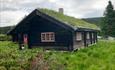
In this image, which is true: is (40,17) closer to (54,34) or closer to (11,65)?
(54,34)

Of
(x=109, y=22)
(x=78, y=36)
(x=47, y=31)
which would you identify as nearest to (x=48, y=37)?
(x=47, y=31)

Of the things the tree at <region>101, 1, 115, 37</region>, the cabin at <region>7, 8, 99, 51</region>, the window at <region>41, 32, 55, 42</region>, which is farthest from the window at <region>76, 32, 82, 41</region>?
the tree at <region>101, 1, 115, 37</region>

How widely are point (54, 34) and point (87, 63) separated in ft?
35.4

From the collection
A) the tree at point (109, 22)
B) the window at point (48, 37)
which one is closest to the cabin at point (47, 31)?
the window at point (48, 37)

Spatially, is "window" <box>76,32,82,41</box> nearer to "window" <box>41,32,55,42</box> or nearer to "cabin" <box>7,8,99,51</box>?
"cabin" <box>7,8,99,51</box>

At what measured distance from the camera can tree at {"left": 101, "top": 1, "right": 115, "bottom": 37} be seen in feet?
204

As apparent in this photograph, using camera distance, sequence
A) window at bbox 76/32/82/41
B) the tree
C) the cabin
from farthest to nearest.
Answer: the tree
window at bbox 76/32/82/41
the cabin

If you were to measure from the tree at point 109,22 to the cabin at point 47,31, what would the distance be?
3130cm

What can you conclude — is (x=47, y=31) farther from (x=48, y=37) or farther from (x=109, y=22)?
(x=109, y=22)

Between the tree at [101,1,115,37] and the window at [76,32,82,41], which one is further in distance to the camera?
the tree at [101,1,115,37]

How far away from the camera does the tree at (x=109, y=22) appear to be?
62312mm

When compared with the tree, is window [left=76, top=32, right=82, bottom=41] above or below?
below

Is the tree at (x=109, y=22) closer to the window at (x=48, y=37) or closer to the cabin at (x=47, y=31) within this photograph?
the cabin at (x=47, y=31)

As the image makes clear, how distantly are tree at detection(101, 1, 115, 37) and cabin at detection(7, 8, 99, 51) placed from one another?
103ft
